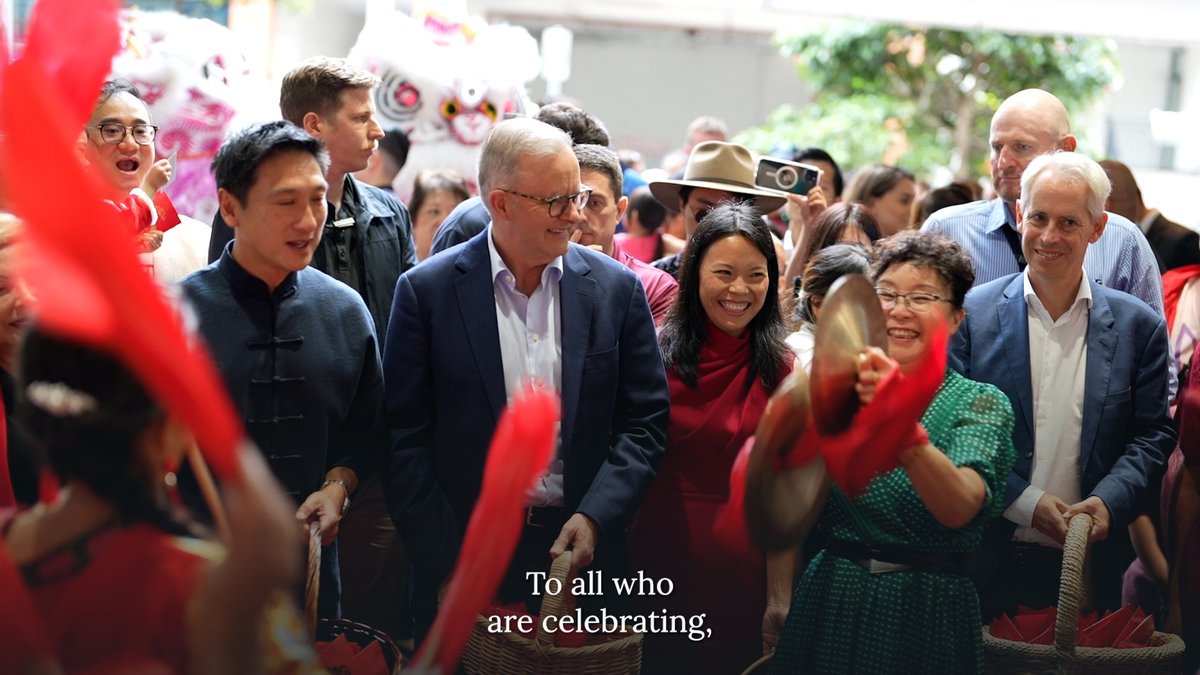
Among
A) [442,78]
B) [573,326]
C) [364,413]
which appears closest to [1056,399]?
[573,326]

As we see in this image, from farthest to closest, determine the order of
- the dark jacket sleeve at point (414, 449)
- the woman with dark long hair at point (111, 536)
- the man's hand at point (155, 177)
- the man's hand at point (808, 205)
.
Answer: the man's hand at point (808, 205) < the man's hand at point (155, 177) < the dark jacket sleeve at point (414, 449) < the woman with dark long hair at point (111, 536)

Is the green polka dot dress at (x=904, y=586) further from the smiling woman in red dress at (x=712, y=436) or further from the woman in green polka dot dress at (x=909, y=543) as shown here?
the smiling woman in red dress at (x=712, y=436)

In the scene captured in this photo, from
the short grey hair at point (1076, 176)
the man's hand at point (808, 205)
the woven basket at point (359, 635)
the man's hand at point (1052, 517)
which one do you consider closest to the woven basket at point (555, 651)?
the woven basket at point (359, 635)

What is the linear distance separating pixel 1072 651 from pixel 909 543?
37cm

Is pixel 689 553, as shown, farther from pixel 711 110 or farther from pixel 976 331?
pixel 711 110

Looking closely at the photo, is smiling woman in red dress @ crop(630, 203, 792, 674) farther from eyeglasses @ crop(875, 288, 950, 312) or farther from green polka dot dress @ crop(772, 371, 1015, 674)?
eyeglasses @ crop(875, 288, 950, 312)

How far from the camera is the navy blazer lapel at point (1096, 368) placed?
2828mm

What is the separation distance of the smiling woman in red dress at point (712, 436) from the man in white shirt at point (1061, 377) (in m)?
0.45

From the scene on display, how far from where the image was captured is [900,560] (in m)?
2.34

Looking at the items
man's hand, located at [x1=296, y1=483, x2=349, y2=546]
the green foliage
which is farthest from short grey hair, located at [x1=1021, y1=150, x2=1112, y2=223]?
the green foliage

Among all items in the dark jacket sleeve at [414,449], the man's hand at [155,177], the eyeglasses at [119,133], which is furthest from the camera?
the man's hand at [155,177]

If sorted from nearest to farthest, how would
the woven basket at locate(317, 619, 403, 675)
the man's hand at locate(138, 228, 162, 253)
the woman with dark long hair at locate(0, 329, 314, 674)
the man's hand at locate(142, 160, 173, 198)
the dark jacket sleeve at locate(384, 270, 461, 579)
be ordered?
the woman with dark long hair at locate(0, 329, 314, 674), the woven basket at locate(317, 619, 403, 675), the dark jacket sleeve at locate(384, 270, 461, 579), the man's hand at locate(138, 228, 162, 253), the man's hand at locate(142, 160, 173, 198)

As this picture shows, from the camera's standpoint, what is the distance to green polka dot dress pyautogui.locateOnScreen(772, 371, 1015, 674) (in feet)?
7.39

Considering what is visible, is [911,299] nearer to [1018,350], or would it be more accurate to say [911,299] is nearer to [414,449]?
[1018,350]
